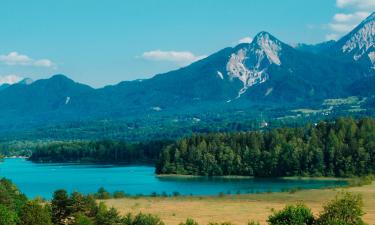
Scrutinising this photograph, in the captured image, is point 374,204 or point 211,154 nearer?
point 374,204

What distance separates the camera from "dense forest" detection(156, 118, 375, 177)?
158 m

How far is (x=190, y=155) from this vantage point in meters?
175

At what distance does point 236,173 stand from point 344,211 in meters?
109

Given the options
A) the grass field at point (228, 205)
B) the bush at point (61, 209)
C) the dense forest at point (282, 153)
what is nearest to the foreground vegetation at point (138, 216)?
the bush at point (61, 209)

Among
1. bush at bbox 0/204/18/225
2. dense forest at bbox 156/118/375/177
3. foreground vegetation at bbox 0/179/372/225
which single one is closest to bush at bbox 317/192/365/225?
foreground vegetation at bbox 0/179/372/225

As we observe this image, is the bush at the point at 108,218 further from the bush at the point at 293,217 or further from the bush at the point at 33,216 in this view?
the bush at the point at 293,217

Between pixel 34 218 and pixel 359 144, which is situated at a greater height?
pixel 359 144

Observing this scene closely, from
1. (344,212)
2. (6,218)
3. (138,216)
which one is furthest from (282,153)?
(6,218)

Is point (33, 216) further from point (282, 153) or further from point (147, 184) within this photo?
point (282, 153)

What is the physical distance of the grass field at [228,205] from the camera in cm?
8056

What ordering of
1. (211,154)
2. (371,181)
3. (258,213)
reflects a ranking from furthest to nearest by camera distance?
(211,154) < (371,181) < (258,213)

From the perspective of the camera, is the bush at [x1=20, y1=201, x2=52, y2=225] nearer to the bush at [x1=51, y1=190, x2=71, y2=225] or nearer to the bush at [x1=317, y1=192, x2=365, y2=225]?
the bush at [x1=51, y1=190, x2=71, y2=225]

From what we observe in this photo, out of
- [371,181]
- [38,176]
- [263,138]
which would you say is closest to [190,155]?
[263,138]

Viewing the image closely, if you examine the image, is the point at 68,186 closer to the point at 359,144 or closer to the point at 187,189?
the point at 187,189
